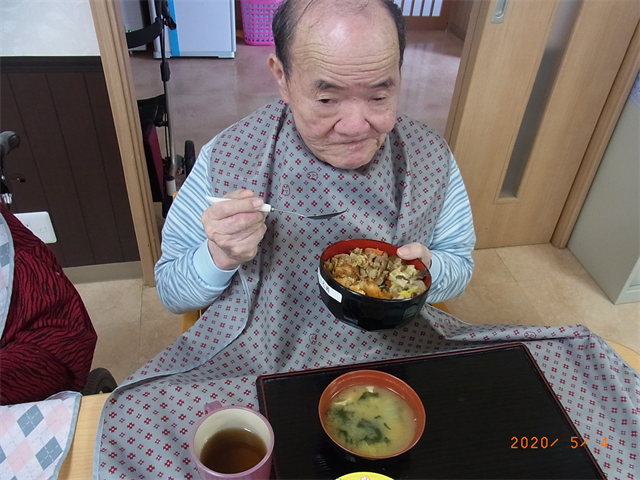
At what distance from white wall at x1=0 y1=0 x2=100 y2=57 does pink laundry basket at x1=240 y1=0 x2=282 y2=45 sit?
2974 mm

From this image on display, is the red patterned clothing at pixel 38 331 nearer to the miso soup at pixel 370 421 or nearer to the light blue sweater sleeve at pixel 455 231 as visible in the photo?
the miso soup at pixel 370 421

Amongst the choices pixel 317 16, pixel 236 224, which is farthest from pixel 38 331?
pixel 317 16

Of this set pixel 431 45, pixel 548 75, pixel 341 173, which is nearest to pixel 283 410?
pixel 341 173

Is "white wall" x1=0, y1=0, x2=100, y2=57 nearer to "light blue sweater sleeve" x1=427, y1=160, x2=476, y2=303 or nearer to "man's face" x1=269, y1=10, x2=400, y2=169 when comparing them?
"man's face" x1=269, y1=10, x2=400, y2=169

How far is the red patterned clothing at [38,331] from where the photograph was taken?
0.95 meters

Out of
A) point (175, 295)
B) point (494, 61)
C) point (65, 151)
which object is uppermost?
point (494, 61)

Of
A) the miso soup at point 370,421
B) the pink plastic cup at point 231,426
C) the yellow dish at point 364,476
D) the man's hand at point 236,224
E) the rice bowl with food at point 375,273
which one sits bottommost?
the miso soup at point 370,421

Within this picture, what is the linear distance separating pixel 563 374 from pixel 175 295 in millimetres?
796

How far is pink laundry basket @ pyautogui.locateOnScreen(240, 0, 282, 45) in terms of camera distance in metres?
4.62

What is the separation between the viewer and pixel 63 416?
81 cm

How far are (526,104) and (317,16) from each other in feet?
5.12

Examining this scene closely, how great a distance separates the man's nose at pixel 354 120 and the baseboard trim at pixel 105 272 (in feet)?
5.49

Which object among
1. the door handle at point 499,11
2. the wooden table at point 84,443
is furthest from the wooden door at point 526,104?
the wooden table at point 84,443

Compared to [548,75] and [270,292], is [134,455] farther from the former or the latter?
[548,75]
